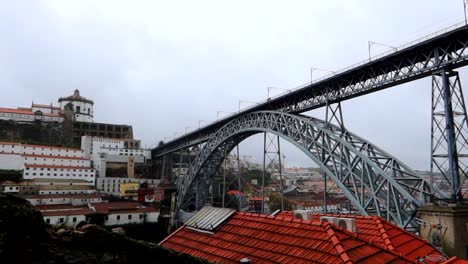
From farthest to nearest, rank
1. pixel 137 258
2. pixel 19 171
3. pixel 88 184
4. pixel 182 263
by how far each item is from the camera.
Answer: pixel 88 184
pixel 19 171
pixel 182 263
pixel 137 258

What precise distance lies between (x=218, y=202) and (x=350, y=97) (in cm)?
3472

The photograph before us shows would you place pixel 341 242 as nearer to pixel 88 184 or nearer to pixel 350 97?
pixel 350 97

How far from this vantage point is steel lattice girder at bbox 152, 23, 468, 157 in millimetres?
14898

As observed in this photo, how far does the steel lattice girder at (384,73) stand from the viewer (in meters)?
14.9

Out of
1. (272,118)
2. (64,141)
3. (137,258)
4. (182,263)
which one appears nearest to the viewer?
(137,258)

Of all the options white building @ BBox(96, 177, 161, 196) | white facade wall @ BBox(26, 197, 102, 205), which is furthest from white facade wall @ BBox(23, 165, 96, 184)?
white facade wall @ BBox(26, 197, 102, 205)

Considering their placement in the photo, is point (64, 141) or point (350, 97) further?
point (64, 141)

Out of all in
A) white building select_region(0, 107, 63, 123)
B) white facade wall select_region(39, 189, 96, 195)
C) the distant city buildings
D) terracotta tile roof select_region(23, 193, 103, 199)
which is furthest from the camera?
white building select_region(0, 107, 63, 123)

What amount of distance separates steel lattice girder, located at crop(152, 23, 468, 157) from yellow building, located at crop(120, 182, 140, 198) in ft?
105

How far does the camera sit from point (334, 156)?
19.9 metres

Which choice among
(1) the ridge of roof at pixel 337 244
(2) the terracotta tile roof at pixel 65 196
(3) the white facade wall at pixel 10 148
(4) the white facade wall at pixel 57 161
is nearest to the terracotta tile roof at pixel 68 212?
(2) the terracotta tile roof at pixel 65 196

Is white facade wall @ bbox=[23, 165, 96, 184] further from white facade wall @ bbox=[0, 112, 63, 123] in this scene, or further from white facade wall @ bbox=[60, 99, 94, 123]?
white facade wall @ bbox=[60, 99, 94, 123]

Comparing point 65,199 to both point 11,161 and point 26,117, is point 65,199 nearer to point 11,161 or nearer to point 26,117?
point 11,161

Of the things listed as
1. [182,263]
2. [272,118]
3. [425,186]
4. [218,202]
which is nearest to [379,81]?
[425,186]
